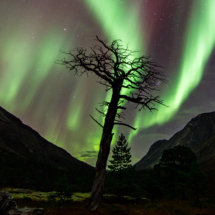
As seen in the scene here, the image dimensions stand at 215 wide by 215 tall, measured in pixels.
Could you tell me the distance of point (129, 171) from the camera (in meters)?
33.5

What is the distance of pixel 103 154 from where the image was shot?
7379mm

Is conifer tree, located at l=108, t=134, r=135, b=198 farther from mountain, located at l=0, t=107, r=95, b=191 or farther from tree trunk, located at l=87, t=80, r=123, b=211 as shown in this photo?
mountain, located at l=0, t=107, r=95, b=191

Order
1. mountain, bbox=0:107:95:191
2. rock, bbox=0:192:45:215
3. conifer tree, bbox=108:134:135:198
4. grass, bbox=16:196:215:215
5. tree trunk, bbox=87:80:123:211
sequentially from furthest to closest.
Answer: mountain, bbox=0:107:95:191 < conifer tree, bbox=108:134:135:198 < tree trunk, bbox=87:80:123:211 < grass, bbox=16:196:215:215 < rock, bbox=0:192:45:215

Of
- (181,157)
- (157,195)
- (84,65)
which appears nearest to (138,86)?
(84,65)

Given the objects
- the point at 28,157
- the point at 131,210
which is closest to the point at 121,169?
the point at 131,210

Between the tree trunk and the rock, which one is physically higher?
the tree trunk

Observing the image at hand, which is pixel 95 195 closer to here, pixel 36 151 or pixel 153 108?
pixel 153 108

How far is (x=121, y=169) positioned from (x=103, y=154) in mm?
29113

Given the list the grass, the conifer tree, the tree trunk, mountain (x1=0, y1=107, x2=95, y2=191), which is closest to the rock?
the grass

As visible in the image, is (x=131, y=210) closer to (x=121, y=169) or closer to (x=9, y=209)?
(x=9, y=209)

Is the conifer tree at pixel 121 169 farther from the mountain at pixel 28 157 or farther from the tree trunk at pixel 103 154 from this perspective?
the mountain at pixel 28 157

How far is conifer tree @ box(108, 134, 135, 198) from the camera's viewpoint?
1259 inches

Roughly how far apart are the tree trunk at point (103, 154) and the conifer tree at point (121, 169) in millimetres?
27350

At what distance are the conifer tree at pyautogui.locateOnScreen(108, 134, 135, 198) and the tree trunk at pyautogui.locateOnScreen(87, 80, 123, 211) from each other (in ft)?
89.7
